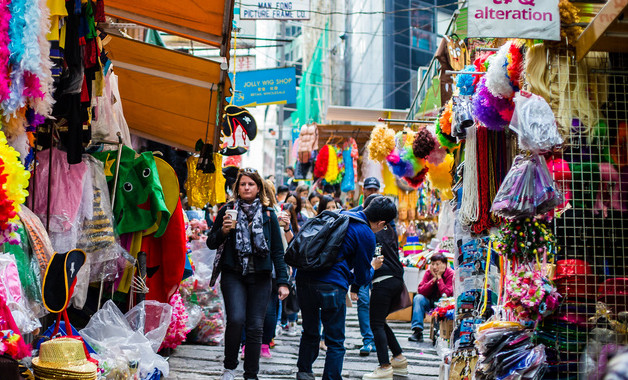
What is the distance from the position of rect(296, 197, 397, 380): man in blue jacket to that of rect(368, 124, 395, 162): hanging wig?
17.0 feet

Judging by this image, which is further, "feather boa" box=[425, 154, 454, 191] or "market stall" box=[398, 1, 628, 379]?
"feather boa" box=[425, 154, 454, 191]

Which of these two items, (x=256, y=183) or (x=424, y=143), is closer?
(x=256, y=183)

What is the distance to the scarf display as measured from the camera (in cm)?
638

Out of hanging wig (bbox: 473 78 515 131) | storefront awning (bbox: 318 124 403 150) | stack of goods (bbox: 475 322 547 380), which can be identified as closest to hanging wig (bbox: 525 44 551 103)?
hanging wig (bbox: 473 78 515 131)

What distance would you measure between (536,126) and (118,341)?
330cm

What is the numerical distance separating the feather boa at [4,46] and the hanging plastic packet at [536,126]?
3.20 m

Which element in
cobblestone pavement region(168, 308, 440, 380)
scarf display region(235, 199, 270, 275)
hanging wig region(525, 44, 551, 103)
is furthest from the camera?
cobblestone pavement region(168, 308, 440, 380)

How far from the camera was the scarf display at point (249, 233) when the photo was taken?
638cm

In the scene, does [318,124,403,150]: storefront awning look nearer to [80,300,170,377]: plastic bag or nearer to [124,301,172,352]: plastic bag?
[124,301,172,352]: plastic bag

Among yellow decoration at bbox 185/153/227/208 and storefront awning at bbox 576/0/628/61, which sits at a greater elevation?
storefront awning at bbox 576/0/628/61

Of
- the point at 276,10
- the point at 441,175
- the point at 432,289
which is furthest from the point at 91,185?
the point at 276,10

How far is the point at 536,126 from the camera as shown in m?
4.89

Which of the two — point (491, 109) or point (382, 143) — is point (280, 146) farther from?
point (491, 109)

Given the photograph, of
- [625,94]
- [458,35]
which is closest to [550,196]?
[625,94]
